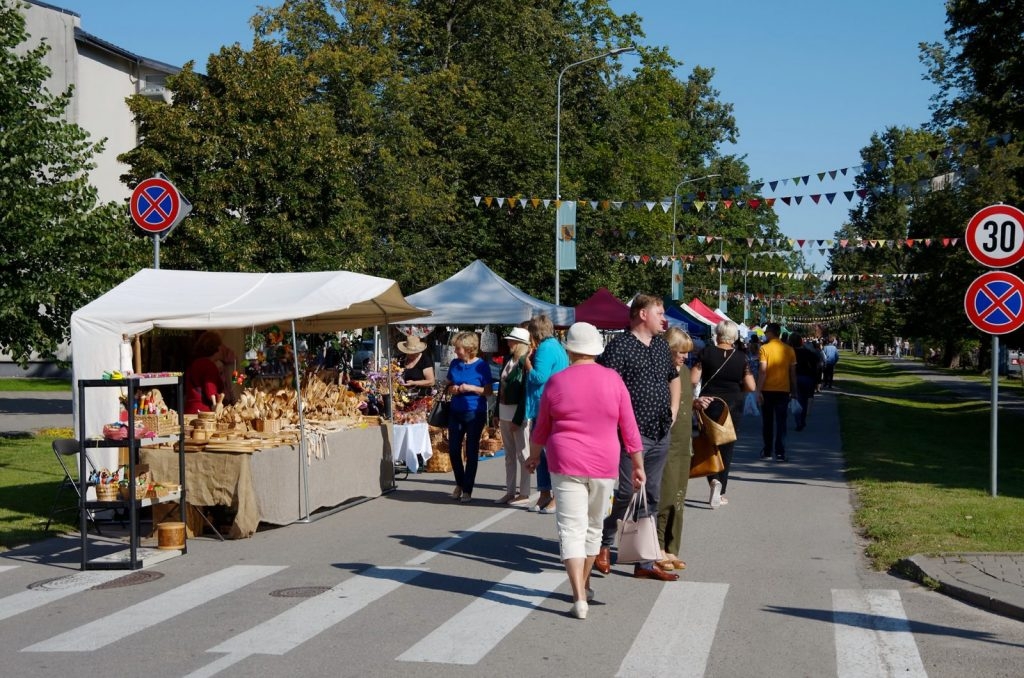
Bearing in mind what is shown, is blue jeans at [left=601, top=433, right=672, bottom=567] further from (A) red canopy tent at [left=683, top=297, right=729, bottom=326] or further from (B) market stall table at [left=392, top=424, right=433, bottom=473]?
(A) red canopy tent at [left=683, top=297, right=729, bottom=326]

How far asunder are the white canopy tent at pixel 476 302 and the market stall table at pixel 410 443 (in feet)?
13.2

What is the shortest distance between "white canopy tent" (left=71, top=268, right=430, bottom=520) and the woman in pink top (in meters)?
4.32

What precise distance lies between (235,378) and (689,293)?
63.6 m

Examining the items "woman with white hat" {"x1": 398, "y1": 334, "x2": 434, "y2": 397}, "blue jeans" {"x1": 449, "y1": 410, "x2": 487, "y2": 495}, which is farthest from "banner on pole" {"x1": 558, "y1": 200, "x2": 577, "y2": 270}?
"blue jeans" {"x1": 449, "y1": 410, "x2": 487, "y2": 495}

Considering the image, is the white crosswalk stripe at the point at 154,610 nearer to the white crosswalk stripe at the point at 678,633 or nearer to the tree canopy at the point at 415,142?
the white crosswalk stripe at the point at 678,633

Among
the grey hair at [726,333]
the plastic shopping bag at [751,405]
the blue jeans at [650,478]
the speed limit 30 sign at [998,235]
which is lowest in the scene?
the plastic shopping bag at [751,405]

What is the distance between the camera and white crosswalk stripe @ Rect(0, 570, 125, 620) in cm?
805

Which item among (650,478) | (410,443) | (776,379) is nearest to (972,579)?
(650,478)

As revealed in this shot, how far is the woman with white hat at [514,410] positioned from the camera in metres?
12.6

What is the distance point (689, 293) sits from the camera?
75.8m

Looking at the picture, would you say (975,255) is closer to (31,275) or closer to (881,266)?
(31,275)

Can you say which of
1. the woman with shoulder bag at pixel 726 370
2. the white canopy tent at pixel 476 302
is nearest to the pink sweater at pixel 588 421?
the woman with shoulder bag at pixel 726 370

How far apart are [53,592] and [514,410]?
17.8 ft

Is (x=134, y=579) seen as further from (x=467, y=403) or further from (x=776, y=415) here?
(x=776, y=415)
